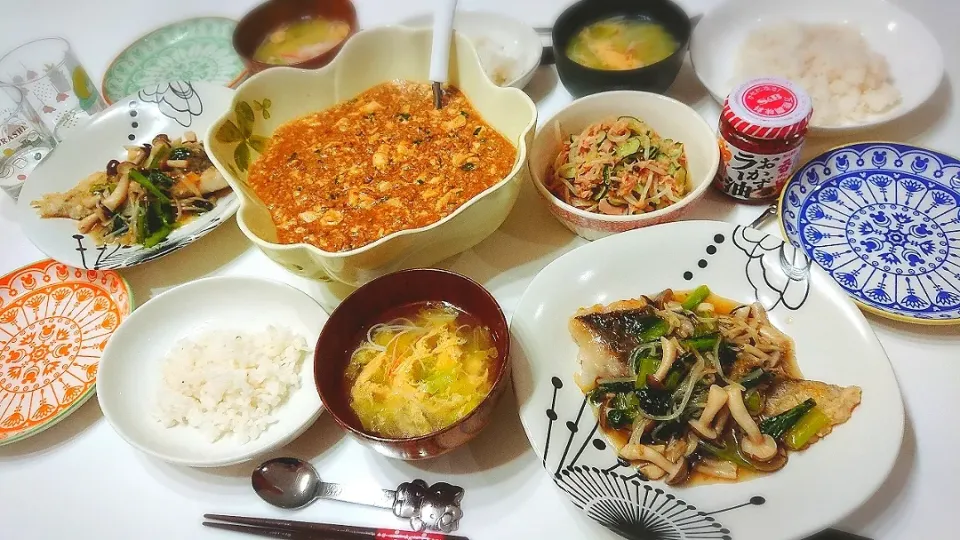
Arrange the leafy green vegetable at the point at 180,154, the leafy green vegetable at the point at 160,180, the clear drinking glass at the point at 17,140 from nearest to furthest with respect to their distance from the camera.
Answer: the leafy green vegetable at the point at 160,180, the leafy green vegetable at the point at 180,154, the clear drinking glass at the point at 17,140

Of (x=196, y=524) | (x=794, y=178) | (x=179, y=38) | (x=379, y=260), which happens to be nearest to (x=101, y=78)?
(x=179, y=38)

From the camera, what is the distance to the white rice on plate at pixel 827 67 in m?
2.22

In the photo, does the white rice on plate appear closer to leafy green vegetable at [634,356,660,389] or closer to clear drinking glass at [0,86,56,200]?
leafy green vegetable at [634,356,660,389]

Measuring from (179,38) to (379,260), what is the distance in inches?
80.8

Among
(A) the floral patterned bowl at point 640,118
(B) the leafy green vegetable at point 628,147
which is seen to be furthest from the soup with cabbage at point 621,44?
(B) the leafy green vegetable at point 628,147

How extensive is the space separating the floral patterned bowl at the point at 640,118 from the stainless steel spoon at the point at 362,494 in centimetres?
90

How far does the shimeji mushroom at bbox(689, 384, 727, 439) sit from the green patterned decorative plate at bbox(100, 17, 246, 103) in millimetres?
2369

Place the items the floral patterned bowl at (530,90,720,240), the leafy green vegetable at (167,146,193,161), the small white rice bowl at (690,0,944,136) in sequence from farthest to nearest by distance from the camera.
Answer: the leafy green vegetable at (167,146,193,161), the small white rice bowl at (690,0,944,136), the floral patterned bowl at (530,90,720,240)

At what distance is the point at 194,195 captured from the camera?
2303mm

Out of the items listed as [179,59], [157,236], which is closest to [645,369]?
[157,236]

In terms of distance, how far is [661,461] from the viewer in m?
1.52

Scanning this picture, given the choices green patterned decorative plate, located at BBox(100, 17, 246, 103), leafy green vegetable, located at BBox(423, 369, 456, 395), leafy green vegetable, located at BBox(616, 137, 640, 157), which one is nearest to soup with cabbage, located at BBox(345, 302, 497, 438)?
leafy green vegetable, located at BBox(423, 369, 456, 395)

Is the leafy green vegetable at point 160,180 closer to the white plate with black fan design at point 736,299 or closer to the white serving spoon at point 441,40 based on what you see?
the white serving spoon at point 441,40

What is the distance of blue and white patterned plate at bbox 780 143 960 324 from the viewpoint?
1.81 metres
